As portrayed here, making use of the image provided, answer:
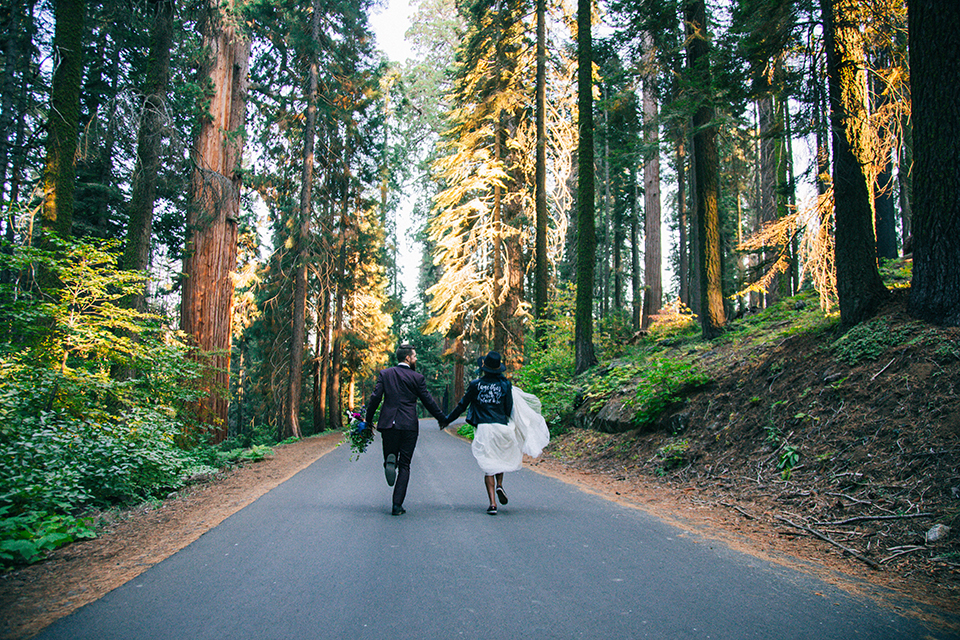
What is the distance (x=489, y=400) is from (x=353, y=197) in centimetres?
2162

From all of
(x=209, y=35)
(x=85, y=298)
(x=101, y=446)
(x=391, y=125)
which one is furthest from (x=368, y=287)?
(x=101, y=446)

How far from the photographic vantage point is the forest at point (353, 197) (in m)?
7.12

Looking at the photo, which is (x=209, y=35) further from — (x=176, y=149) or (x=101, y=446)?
(x=101, y=446)

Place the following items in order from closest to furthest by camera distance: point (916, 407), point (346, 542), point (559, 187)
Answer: point (346, 542)
point (916, 407)
point (559, 187)

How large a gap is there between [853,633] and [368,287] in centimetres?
2860

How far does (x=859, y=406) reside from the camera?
254 inches

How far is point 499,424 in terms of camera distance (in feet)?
22.0

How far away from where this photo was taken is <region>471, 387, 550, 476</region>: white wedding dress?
257 inches

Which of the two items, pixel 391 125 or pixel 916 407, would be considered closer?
pixel 916 407

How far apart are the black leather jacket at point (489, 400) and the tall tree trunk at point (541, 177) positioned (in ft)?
40.9

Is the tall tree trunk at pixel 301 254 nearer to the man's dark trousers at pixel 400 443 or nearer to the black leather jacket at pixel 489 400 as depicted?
the man's dark trousers at pixel 400 443

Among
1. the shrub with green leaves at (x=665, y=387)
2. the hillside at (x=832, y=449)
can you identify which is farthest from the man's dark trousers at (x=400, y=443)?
the shrub with green leaves at (x=665, y=387)

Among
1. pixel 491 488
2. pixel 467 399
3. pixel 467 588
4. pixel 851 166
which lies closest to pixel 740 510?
pixel 491 488

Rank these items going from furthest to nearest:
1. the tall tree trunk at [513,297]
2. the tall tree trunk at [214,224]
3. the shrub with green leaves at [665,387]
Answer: the tall tree trunk at [513,297]
the tall tree trunk at [214,224]
the shrub with green leaves at [665,387]
